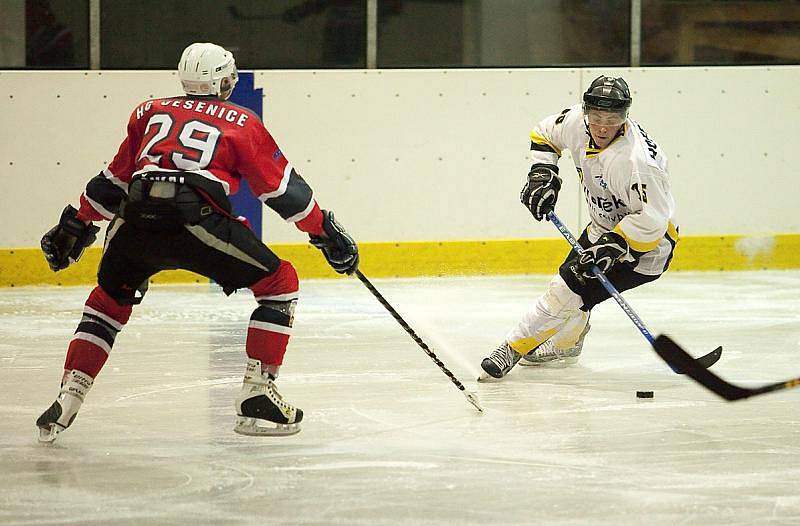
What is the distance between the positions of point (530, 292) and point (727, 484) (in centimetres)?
364

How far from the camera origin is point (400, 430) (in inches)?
149

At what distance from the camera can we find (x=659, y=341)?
3529 millimetres

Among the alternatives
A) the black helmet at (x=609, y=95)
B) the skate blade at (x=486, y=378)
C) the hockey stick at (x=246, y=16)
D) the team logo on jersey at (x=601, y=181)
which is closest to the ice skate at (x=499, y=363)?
the skate blade at (x=486, y=378)

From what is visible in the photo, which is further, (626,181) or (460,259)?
(460,259)

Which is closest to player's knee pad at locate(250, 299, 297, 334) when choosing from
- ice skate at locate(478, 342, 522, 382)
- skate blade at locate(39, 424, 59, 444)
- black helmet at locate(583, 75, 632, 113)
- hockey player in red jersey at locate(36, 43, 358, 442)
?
hockey player in red jersey at locate(36, 43, 358, 442)

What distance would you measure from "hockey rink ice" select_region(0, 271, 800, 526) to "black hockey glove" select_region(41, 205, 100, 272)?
49cm

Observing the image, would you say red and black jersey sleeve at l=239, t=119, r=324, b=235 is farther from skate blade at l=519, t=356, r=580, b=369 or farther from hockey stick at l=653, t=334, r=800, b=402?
skate blade at l=519, t=356, r=580, b=369

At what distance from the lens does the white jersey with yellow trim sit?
4375mm

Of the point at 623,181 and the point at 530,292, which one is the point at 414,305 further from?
the point at 623,181

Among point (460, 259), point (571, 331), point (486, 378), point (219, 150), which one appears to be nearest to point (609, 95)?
point (571, 331)

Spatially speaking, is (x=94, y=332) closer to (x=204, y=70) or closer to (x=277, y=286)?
(x=277, y=286)

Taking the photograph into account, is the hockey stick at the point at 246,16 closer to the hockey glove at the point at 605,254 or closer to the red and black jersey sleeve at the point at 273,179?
the hockey glove at the point at 605,254

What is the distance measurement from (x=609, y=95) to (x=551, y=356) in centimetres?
104

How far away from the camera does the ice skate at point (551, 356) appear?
15.9 ft
